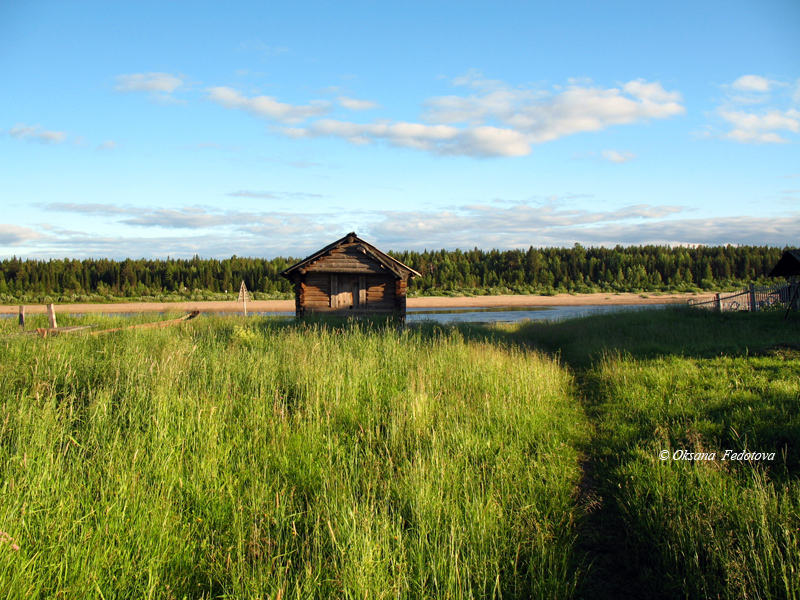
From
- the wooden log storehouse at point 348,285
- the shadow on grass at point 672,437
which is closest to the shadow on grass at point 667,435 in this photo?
the shadow on grass at point 672,437

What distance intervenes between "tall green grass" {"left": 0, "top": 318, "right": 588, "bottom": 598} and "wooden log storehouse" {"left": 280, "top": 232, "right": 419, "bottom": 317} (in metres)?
12.4

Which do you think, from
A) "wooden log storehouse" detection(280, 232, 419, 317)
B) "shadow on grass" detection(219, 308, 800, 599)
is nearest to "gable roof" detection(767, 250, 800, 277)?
"shadow on grass" detection(219, 308, 800, 599)

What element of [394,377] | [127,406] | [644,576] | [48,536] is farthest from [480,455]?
[127,406]

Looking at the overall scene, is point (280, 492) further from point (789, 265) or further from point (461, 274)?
point (461, 274)

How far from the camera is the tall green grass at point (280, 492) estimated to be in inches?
115

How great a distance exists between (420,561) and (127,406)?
4207 mm

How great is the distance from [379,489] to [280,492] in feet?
2.97

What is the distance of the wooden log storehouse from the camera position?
19.2m

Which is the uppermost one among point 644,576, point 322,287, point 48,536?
point 322,287

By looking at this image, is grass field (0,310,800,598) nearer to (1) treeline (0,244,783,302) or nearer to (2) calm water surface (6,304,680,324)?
(2) calm water surface (6,304,680,324)

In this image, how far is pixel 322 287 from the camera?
19.7 m

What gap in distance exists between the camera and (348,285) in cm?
1975

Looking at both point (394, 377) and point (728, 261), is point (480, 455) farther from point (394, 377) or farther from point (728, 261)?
point (728, 261)

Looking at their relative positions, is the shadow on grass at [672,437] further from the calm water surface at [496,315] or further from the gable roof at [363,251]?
the calm water surface at [496,315]
